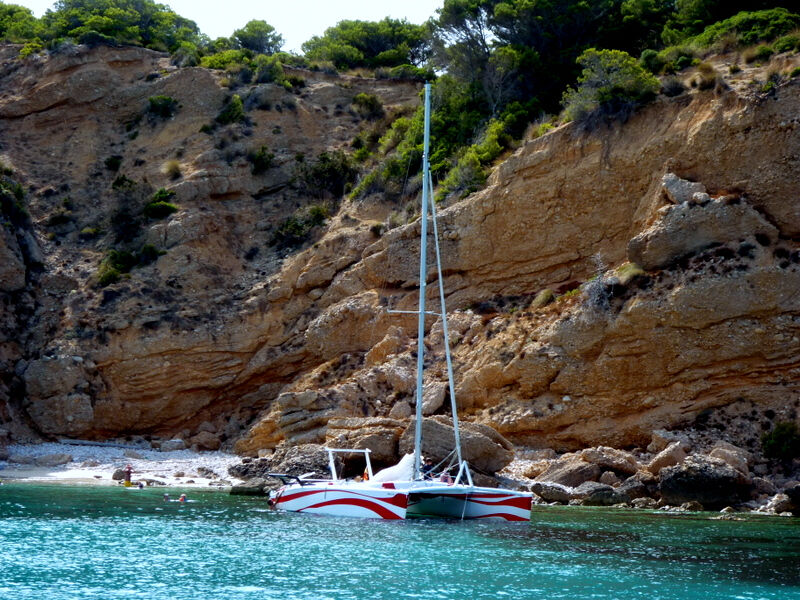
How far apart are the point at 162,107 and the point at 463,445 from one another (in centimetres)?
2977

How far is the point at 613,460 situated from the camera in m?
26.7

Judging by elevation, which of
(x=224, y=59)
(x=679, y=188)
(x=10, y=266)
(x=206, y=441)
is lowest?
(x=206, y=441)

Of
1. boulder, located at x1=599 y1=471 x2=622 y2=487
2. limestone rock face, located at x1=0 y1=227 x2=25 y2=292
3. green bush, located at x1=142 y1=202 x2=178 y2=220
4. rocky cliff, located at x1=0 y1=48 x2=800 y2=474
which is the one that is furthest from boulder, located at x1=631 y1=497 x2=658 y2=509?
limestone rock face, located at x1=0 y1=227 x2=25 y2=292

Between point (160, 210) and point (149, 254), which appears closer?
point (149, 254)

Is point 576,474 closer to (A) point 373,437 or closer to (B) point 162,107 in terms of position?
(A) point 373,437

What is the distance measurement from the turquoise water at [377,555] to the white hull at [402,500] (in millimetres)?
480

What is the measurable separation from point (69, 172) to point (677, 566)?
3779 cm

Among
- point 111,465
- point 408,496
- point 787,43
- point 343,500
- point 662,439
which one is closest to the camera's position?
point 408,496

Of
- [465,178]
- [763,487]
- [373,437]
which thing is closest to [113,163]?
[465,178]

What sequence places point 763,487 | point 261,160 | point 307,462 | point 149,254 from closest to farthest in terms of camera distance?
1. point 763,487
2. point 307,462
3. point 149,254
4. point 261,160

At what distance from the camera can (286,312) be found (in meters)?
39.0

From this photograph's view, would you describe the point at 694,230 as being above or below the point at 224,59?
below

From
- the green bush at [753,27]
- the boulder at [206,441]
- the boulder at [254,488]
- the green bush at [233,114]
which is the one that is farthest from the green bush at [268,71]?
the boulder at [254,488]

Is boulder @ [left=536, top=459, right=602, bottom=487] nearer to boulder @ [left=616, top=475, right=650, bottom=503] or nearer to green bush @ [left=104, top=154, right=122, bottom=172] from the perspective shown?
boulder @ [left=616, top=475, right=650, bottom=503]
